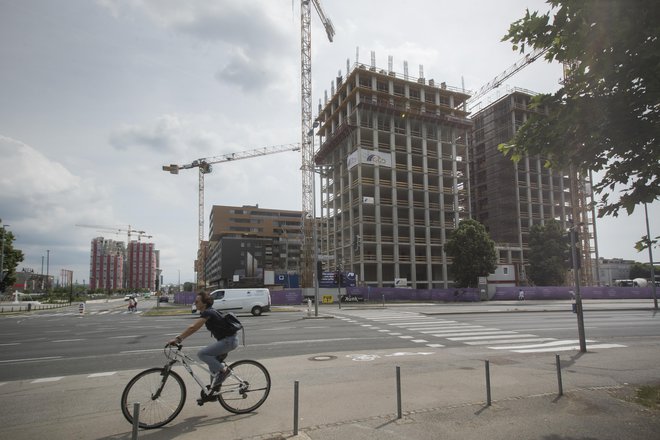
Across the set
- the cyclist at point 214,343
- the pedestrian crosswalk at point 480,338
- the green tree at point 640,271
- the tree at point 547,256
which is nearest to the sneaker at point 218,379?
the cyclist at point 214,343

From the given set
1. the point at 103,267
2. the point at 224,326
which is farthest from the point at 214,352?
the point at 103,267

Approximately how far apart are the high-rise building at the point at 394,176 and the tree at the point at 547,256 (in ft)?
42.9

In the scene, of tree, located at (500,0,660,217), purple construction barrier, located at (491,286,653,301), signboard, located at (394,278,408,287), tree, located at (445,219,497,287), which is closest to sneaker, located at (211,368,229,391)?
tree, located at (500,0,660,217)

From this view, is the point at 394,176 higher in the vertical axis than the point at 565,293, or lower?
higher

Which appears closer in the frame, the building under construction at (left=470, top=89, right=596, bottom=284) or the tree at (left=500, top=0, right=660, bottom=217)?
the tree at (left=500, top=0, right=660, bottom=217)

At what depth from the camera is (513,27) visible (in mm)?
7301

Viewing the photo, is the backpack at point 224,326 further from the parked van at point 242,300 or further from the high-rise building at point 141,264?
the high-rise building at point 141,264

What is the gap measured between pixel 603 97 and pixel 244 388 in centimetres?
718

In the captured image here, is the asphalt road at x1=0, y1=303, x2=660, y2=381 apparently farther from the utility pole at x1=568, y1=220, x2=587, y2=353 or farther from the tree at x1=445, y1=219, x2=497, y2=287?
the tree at x1=445, y1=219, x2=497, y2=287

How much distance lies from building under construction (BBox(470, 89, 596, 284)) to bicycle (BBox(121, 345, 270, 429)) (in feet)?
244

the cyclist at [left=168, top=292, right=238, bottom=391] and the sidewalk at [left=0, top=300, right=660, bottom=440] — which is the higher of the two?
the cyclist at [left=168, top=292, right=238, bottom=391]

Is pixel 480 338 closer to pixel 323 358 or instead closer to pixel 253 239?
pixel 323 358

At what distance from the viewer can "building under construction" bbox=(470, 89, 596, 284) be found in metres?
78.4

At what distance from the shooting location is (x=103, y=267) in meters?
178
